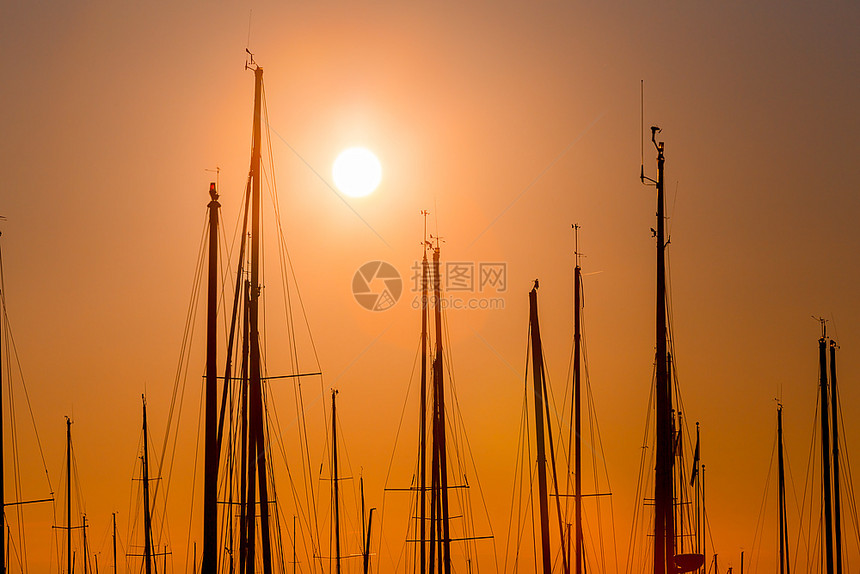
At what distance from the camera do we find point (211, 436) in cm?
2223

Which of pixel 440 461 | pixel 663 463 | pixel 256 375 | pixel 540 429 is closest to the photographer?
pixel 663 463

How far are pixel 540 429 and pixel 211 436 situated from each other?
38.0ft

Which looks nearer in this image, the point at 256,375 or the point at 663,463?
the point at 663,463

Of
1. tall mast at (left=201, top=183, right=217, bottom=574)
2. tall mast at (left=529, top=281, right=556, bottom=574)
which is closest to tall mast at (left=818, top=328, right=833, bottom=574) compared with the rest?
tall mast at (left=529, top=281, right=556, bottom=574)

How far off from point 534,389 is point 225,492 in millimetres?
9547

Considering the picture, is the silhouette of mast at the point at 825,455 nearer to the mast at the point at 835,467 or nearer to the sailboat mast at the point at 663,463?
the mast at the point at 835,467

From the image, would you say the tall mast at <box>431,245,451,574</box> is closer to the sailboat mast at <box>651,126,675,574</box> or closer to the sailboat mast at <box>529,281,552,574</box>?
the sailboat mast at <box>529,281,552,574</box>

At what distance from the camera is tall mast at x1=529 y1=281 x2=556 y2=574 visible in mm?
29922

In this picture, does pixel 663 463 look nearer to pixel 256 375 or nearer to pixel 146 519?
pixel 256 375

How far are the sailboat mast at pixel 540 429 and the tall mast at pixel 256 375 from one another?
762 cm

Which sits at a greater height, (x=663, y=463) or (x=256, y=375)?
(x=256, y=375)

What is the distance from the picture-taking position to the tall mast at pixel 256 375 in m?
25.5

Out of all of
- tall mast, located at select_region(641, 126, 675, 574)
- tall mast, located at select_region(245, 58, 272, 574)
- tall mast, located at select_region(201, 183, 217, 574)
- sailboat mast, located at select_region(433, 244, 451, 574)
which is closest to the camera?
tall mast, located at select_region(201, 183, 217, 574)

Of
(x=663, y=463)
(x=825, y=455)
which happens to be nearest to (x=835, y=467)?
(x=825, y=455)
